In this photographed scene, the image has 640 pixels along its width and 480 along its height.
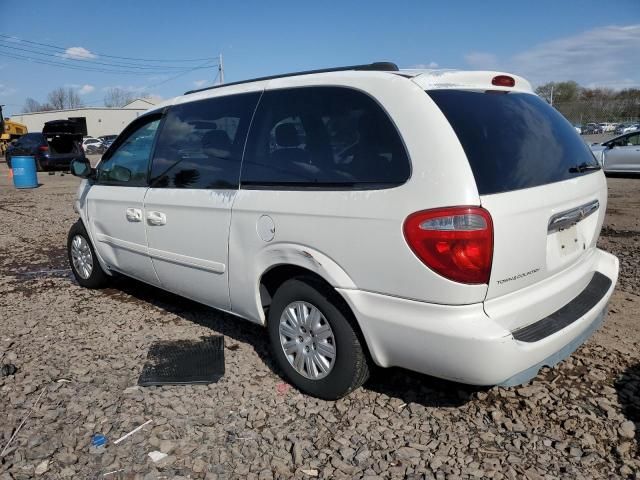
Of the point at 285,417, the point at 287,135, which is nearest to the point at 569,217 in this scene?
the point at 287,135

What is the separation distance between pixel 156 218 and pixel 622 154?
13539 millimetres

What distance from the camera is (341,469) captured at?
2.48m

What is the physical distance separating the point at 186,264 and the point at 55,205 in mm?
9752

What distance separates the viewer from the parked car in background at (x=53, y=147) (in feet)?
65.0

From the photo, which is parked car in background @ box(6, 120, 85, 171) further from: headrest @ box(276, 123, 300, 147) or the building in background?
the building in background

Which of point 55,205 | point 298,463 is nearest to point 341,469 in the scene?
point 298,463

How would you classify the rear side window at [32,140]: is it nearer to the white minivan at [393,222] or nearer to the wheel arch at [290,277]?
the white minivan at [393,222]

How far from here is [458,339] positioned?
7.64 ft

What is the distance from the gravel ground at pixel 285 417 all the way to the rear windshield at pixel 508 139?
4.20 ft

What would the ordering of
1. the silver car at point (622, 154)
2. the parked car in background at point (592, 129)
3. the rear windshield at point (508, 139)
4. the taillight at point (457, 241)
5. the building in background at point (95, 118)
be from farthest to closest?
the building in background at point (95, 118)
the parked car in background at point (592, 129)
the silver car at point (622, 154)
the rear windshield at point (508, 139)
the taillight at point (457, 241)

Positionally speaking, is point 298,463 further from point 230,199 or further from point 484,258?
point 230,199

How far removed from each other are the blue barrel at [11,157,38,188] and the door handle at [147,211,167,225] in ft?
47.0

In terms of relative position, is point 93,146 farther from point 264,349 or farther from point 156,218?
point 264,349

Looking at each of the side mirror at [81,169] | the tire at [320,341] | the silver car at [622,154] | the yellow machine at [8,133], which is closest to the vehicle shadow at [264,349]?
the tire at [320,341]
